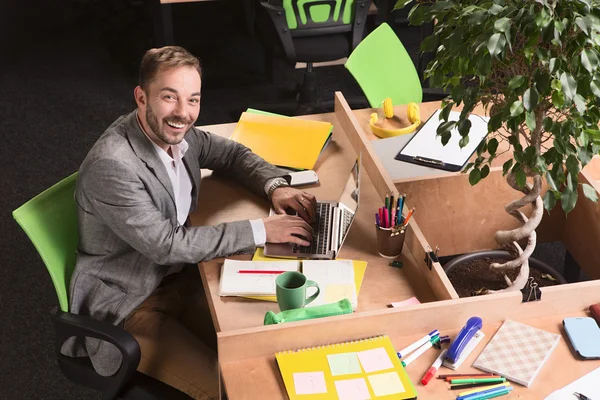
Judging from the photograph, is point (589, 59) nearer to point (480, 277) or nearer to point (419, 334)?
point (419, 334)

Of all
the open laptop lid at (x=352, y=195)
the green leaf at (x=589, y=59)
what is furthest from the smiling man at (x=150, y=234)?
the green leaf at (x=589, y=59)

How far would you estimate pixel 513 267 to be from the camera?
235cm

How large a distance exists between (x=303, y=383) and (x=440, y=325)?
39 centimetres

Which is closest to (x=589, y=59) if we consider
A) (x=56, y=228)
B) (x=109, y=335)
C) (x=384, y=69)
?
(x=109, y=335)

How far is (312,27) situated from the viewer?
4.01 m

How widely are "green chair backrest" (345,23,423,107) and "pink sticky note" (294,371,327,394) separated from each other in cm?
154

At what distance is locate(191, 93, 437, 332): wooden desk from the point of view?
81.6 inches

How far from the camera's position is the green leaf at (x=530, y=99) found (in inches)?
70.5

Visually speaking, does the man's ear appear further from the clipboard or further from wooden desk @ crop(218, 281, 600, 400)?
the clipboard

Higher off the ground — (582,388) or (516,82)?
(516,82)

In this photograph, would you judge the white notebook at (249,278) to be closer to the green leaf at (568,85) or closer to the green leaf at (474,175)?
the green leaf at (474,175)

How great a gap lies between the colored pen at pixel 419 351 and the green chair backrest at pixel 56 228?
0.93m

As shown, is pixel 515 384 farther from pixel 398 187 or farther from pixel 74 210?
pixel 74 210

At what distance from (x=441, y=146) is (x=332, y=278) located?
2.85 feet
